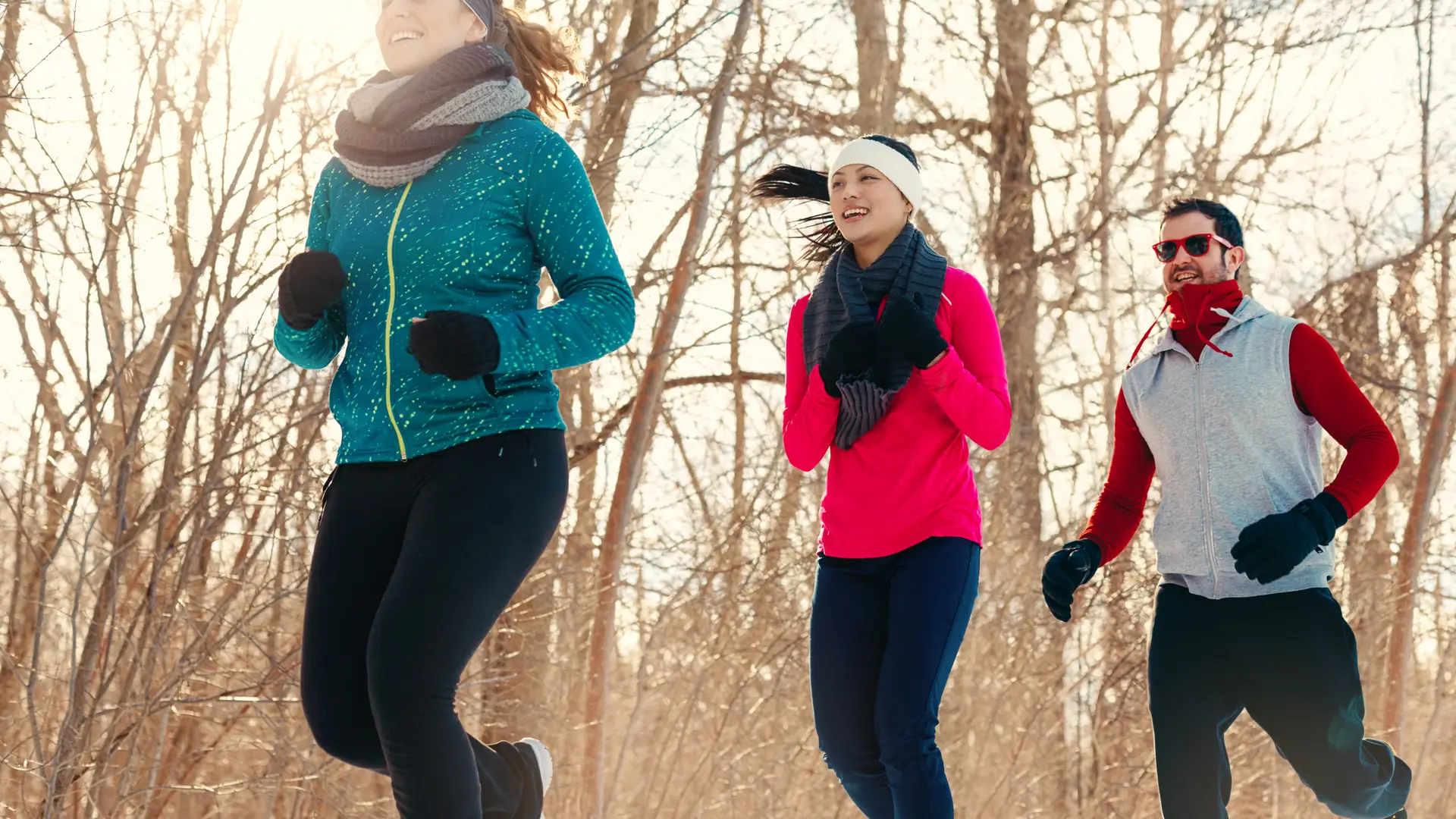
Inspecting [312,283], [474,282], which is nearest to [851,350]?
[474,282]

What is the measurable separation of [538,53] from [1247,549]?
1762 millimetres

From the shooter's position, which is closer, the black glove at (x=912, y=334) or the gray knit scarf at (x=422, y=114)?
the gray knit scarf at (x=422, y=114)

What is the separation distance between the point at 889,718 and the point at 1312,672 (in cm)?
91

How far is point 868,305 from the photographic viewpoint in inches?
123

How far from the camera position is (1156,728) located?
3008mm

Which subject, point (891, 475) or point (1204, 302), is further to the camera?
point (1204, 302)

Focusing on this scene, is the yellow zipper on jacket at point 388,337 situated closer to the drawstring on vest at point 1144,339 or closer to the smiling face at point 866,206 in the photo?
the smiling face at point 866,206

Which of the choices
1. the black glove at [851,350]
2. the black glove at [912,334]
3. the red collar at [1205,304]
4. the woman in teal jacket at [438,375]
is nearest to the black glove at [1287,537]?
the red collar at [1205,304]

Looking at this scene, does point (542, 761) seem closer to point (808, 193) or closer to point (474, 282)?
point (474, 282)

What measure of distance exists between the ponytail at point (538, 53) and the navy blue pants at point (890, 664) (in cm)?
116

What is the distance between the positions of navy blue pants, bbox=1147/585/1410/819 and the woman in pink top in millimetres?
501

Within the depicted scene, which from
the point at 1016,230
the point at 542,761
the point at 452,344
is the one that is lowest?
the point at 542,761

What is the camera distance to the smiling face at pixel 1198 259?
3.17 meters

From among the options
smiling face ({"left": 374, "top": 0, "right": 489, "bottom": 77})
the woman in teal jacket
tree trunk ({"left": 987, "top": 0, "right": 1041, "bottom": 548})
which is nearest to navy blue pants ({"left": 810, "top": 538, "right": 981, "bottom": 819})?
the woman in teal jacket
